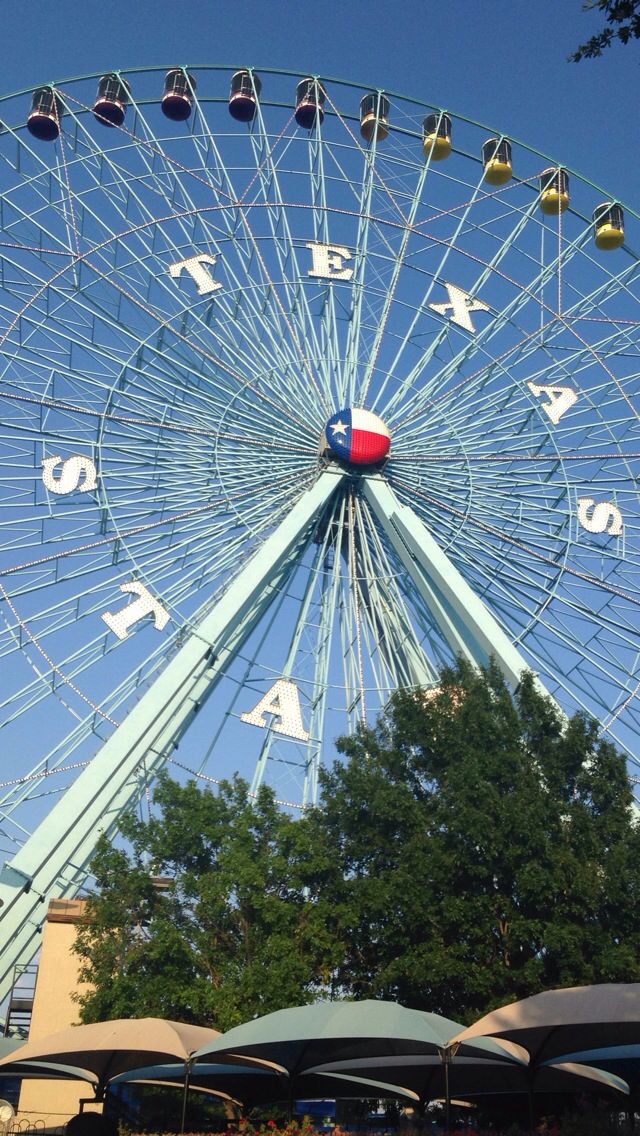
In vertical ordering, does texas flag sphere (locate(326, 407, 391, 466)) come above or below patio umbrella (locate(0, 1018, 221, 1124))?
above

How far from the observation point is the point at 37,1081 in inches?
885

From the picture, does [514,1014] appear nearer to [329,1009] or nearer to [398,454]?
[329,1009]

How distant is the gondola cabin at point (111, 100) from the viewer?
26.6 m

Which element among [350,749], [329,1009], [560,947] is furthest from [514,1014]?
[350,749]

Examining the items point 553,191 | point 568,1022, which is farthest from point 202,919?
point 553,191

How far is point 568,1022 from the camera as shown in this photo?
11.6 meters

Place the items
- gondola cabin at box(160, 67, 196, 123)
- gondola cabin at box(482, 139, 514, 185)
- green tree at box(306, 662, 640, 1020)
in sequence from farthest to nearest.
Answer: gondola cabin at box(482, 139, 514, 185), gondola cabin at box(160, 67, 196, 123), green tree at box(306, 662, 640, 1020)

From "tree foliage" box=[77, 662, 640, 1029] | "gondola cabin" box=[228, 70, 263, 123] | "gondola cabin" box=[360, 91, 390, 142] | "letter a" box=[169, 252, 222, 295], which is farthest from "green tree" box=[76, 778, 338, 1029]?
"gondola cabin" box=[360, 91, 390, 142]

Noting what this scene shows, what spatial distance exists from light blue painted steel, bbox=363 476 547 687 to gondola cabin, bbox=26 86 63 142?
1026 cm

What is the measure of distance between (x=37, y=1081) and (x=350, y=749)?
8.98 m

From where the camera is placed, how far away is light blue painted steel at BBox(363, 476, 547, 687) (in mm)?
22398

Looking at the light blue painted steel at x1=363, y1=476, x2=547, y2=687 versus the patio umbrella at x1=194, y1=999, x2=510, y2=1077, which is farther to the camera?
the light blue painted steel at x1=363, y1=476, x2=547, y2=687

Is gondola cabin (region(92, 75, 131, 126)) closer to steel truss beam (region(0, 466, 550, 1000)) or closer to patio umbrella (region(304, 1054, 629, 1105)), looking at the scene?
steel truss beam (region(0, 466, 550, 1000))

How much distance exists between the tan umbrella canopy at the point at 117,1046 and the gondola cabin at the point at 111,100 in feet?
64.5
